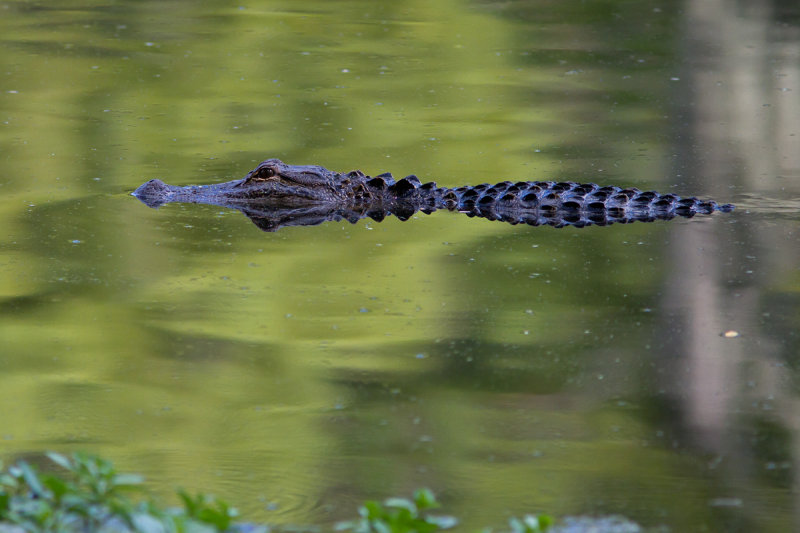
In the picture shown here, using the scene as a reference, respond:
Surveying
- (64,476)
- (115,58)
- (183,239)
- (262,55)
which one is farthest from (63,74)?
(64,476)

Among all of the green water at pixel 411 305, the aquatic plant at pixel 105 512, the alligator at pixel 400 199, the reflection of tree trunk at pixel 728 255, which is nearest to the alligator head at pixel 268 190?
the alligator at pixel 400 199

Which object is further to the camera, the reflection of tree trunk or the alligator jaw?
the alligator jaw

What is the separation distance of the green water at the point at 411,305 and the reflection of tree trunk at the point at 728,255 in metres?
0.02

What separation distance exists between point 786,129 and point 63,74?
7787 millimetres

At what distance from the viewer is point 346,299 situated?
670 cm

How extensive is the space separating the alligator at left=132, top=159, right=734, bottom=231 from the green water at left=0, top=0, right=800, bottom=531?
9.0 inches

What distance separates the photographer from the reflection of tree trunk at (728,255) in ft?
17.1

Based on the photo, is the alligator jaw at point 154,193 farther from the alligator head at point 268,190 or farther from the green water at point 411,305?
the green water at point 411,305

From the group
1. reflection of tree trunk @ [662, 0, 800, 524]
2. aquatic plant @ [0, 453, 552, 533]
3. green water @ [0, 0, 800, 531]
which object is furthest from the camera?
reflection of tree trunk @ [662, 0, 800, 524]

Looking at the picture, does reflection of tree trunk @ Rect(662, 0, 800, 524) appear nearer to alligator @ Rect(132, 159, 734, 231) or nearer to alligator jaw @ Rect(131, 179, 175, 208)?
alligator @ Rect(132, 159, 734, 231)

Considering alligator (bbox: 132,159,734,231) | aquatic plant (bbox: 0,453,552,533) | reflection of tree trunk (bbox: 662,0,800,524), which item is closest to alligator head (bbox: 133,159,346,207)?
alligator (bbox: 132,159,734,231)

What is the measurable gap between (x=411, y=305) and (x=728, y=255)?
2129mm

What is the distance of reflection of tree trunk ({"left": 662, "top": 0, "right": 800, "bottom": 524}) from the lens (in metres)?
5.23

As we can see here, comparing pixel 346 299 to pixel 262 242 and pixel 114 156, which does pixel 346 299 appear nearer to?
pixel 262 242
